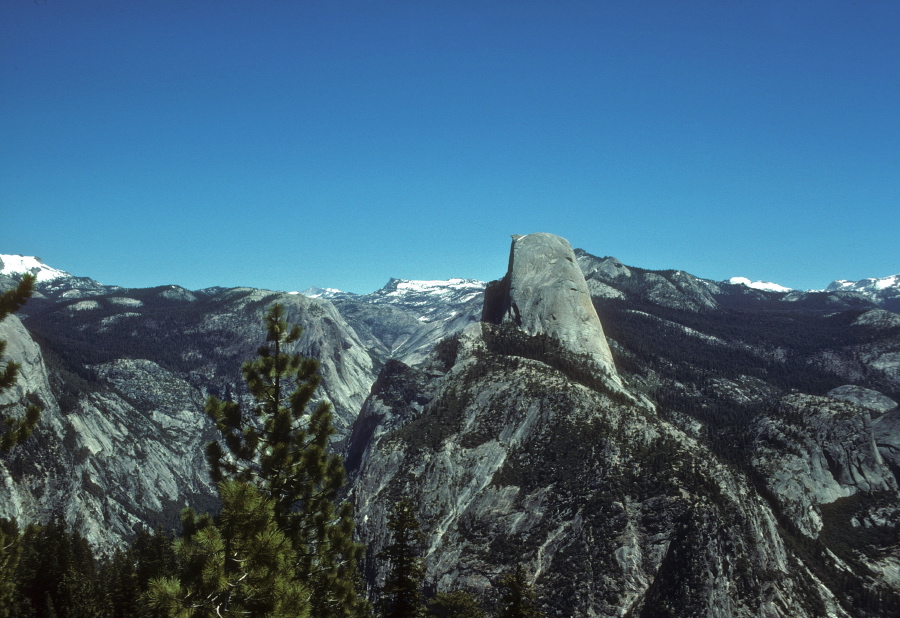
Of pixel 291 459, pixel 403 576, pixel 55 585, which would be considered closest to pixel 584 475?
pixel 403 576

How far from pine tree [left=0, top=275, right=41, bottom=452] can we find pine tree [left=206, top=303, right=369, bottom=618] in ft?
18.8

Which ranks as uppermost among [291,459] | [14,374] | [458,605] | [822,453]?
[14,374]

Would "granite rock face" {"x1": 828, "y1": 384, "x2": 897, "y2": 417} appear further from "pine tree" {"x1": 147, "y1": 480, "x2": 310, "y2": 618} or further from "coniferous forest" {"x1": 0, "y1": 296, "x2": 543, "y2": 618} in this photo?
"pine tree" {"x1": 147, "y1": 480, "x2": 310, "y2": 618}

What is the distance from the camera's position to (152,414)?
7771 inches

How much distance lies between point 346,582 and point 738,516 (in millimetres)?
52703

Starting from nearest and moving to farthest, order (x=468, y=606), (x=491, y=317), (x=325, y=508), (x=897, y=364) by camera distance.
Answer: (x=325, y=508), (x=468, y=606), (x=491, y=317), (x=897, y=364)

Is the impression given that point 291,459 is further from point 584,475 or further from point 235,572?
point 584,475

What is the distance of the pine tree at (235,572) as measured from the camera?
46.3 ft

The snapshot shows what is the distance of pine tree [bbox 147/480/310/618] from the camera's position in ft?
46.3

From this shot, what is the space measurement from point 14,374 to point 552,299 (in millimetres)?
99054

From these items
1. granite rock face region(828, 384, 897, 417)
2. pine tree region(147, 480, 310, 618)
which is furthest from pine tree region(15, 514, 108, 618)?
granite rock face region(828, 384, 897, 417)

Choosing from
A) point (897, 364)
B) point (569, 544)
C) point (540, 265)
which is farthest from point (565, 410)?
point (897, 364)

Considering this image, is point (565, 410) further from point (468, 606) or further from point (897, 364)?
point (897, 364)

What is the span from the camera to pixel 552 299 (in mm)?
109688
